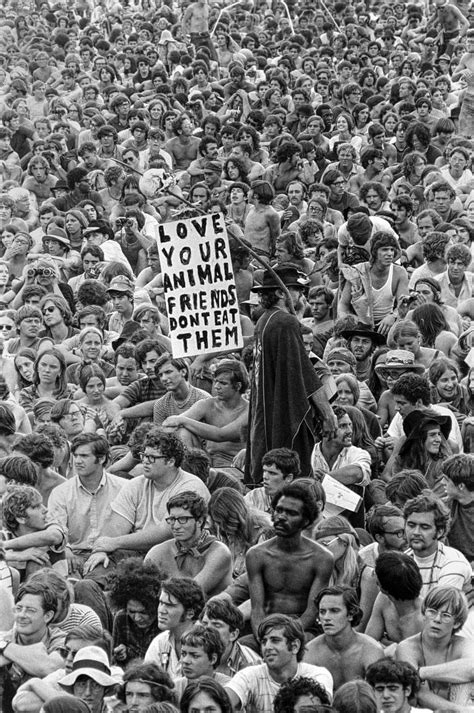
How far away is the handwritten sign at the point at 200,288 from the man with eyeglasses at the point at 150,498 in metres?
0.79

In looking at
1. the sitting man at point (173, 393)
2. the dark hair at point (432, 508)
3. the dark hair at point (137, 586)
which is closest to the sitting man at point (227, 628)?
the dark hair at point (137, 586)

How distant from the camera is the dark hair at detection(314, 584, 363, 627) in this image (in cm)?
954

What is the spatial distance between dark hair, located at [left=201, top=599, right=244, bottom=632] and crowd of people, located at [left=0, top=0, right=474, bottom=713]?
0.01 m

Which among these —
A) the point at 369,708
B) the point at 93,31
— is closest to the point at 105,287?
the point at 369,708

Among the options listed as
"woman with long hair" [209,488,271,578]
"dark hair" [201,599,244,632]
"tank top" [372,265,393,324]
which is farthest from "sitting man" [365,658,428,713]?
"tank top" [372,265,393,324]

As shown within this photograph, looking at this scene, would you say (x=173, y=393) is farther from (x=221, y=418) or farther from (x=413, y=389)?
(x=413, y=389)

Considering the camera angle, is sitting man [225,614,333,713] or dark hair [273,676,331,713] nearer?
dark hair [273,676,331,713]

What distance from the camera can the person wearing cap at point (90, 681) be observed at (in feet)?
29.7

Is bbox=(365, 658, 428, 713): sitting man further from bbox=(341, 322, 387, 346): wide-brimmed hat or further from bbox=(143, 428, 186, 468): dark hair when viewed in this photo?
bbox=(341, 322, 387, 346): wide-brimmed hat

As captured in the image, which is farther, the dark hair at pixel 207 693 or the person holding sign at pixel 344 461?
the person holding sign at pixel 344 461

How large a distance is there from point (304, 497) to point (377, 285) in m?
5.45

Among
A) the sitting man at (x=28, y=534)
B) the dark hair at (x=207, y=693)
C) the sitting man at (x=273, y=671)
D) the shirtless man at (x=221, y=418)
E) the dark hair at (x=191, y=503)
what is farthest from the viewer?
the shirtless man at (x=221, y=418)

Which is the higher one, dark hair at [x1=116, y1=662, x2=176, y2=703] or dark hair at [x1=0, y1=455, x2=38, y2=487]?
dark hair at [x1=0, y1=455, x2=38, y2=487]

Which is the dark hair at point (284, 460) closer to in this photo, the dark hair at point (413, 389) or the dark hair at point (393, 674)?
the dark hair at point (413, 389)
